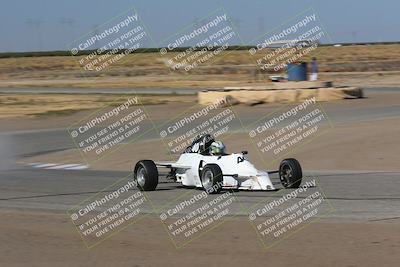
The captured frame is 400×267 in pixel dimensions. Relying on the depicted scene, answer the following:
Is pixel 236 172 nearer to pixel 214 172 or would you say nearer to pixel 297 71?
pixel 214 172

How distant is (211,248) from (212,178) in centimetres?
430

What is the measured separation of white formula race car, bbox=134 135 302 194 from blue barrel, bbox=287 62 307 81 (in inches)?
1148

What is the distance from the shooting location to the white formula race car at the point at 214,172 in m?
13.9

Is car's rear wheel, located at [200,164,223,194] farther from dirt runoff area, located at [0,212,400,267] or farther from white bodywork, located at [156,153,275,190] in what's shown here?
dirt runoff area, located at [0,212,400,267]

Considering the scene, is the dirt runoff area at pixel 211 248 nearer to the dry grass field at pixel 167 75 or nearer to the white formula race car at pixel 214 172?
the white formula race car at pixel 214 172

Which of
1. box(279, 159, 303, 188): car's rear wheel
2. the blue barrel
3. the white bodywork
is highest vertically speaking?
the blue barrel

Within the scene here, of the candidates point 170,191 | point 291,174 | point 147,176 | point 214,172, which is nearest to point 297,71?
point 170,191

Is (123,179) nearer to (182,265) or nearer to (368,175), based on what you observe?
(368,175)

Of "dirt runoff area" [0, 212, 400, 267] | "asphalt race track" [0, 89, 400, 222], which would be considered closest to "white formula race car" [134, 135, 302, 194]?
"asphalt race track" [0, 89, 400, 222]

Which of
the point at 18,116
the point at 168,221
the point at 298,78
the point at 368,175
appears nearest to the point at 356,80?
the point at 298,78

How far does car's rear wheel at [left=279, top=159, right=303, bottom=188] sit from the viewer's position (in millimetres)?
14203

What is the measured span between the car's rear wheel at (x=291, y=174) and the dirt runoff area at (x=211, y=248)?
3.10 meters

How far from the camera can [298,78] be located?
144 feet

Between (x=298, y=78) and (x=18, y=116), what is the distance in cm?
1413
